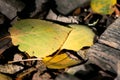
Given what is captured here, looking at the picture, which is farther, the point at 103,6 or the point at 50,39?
the point at 103,6

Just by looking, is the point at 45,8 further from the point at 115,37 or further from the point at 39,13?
the point at 115,37

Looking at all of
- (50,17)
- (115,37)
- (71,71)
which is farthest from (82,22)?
(71,71)

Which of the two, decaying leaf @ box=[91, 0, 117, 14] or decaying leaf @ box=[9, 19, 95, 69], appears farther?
decaying leaf @ box=[91, 0, 117, 14]

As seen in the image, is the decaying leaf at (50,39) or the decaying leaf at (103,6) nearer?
the decaying leaf at (50,39)

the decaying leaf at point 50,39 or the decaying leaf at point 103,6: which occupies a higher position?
Answer: the decaying leaf at point 103,6
